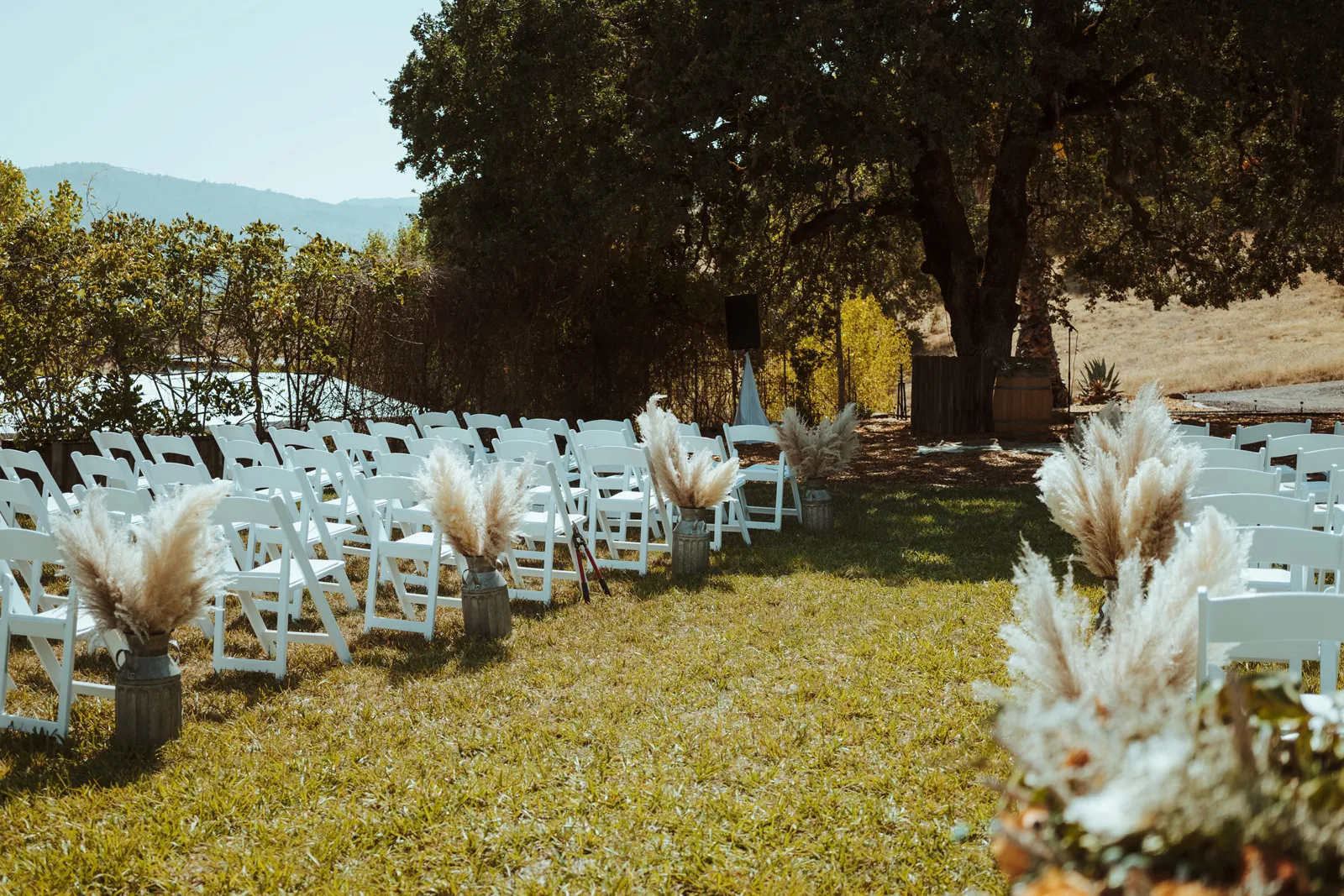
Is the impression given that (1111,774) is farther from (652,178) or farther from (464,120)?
(464,120)

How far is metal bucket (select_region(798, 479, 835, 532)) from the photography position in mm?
8211

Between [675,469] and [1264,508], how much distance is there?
138 inches

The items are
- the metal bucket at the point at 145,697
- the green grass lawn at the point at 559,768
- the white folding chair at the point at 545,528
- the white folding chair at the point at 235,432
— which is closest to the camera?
the green grass lawn at the point at 559,768

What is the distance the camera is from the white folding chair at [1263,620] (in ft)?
6.63

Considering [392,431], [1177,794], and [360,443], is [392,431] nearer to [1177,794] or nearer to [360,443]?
[360,443]

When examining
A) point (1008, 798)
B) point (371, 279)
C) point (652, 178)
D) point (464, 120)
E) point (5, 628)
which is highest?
point (464, 120)

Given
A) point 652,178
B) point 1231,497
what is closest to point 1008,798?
point 1231,497

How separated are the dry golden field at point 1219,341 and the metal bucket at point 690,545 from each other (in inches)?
802

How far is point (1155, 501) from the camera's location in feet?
11.7

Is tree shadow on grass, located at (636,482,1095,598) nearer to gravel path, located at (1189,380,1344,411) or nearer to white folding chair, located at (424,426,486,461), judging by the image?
white folding chair, located at (424,426,486,461)

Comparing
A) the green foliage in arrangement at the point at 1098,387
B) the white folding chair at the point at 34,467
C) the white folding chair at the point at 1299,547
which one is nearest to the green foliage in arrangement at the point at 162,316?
the white folding chair at the point at 34,467

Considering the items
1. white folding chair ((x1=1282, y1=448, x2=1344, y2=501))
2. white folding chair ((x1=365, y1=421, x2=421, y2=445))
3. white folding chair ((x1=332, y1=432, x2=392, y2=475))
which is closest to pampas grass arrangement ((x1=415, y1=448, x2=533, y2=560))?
white folding chair ((x1=332, y1=432, x2=392, y2=475))

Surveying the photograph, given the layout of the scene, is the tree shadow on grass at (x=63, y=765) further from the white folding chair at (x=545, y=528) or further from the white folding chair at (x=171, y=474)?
the white folding chair at (x=545, y=528)

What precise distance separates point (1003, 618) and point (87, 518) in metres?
4.14
